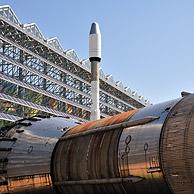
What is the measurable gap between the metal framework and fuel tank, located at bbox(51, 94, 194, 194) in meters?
54.7

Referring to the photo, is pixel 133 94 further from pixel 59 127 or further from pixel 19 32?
pixel 59 127

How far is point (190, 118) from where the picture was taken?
27.2ft

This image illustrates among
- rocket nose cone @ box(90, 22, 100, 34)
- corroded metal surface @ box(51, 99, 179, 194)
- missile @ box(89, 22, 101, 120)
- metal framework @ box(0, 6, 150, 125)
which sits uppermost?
metal framework @ box(0, 6, 150, 125)

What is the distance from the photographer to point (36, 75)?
76.8 meters

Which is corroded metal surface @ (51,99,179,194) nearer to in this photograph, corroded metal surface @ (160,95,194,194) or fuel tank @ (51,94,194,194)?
fuel tank @ (51,94,194,194)

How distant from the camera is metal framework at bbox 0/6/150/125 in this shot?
224ft

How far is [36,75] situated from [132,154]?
6879 cm

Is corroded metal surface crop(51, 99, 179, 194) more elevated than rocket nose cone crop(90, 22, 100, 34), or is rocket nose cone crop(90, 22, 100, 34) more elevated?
rocket nose cone crop(90, 22, 100, 34)

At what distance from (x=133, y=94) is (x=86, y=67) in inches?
1385

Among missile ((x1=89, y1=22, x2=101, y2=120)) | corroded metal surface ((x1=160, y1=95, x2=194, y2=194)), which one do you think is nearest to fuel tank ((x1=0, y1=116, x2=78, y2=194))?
corroded metal surface ((x1=160, y1=95, x2=194, y2=194))

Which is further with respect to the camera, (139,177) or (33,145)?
(33,145)

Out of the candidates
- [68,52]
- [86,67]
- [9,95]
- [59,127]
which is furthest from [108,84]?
[59,127]

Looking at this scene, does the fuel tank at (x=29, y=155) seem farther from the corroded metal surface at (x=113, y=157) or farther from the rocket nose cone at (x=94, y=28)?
the rocket nose cone at (x=94, y=28)

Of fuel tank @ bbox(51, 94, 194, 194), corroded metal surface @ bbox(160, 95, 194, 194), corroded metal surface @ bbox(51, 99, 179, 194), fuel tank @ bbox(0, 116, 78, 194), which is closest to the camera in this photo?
corroded metal surface @ bbox(160, 95, 194, 194)
